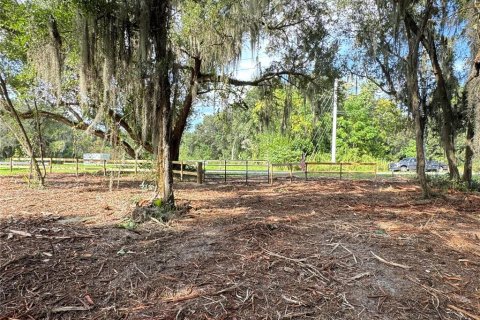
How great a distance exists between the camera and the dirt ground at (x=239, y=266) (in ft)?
8.77

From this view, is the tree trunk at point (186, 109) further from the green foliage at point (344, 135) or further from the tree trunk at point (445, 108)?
the green foliage at point (344, 135)

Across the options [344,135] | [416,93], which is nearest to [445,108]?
[416,93]

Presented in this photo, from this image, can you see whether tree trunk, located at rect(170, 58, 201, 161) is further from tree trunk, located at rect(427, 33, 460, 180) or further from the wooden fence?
tree trunk, located at rect(427, 33, 460, 180)

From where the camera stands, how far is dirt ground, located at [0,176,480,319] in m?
2.67

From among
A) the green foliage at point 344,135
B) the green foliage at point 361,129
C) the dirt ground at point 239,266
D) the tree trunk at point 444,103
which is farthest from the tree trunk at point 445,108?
the green foliage at point 361,129

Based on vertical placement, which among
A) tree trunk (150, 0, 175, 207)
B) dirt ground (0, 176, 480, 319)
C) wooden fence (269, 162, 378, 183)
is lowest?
dirt ground (0, 176, 480, 319)

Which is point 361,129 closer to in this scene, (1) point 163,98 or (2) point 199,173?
(2) point 199,173

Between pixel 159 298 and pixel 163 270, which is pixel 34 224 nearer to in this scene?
pixel 163 270

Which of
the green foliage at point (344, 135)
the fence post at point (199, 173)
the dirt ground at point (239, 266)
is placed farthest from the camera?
the green foliage at point (344, 135)

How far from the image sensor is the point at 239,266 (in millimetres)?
3402

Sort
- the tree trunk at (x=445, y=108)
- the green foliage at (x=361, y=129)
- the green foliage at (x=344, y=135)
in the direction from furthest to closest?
1. the green foliage at (x=361, y=129)
2. the green foliage at (x=344, y=135)
3. the tree trunk at (x=445, y=108)

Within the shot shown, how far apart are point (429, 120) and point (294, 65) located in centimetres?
511

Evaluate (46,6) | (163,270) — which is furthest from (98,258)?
(46,6)

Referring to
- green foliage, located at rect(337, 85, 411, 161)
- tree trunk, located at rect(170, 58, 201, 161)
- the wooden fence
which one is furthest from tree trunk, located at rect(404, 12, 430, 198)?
green foliage, located at rect(337, 85, 411, 161)
